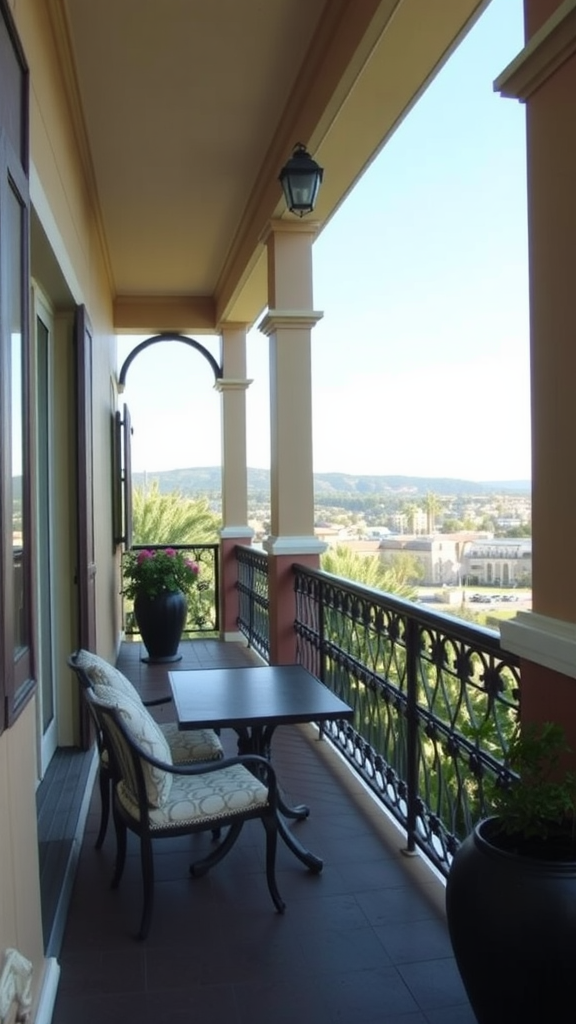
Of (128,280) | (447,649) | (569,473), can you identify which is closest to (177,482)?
(128,280)

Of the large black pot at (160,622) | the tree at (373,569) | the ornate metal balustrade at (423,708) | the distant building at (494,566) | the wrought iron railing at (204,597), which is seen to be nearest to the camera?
the ornate metal balustrade at (423,708)

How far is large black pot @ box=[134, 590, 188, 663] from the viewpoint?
6863 millimetres

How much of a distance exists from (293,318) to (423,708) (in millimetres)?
2762

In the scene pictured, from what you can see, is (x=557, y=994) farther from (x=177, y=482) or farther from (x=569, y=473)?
(x=177, y=482)

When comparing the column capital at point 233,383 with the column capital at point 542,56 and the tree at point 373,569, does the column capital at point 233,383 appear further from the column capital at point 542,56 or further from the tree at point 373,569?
the column capital at point 542,56

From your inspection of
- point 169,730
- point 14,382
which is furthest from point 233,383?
point 14,382

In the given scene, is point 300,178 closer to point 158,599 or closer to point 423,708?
point 423,708

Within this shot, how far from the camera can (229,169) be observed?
4957 millimetres

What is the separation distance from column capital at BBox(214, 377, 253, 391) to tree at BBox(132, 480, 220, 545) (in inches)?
157

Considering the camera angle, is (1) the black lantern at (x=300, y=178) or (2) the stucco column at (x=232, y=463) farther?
(2) the stucco column at (x=232, y=463)

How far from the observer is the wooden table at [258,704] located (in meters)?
2.69

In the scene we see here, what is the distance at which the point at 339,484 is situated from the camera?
8781 mm

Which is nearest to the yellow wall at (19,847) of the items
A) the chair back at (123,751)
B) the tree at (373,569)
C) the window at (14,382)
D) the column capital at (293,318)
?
the window at (14,382)

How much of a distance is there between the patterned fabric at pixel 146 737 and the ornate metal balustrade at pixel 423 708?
911 mm
